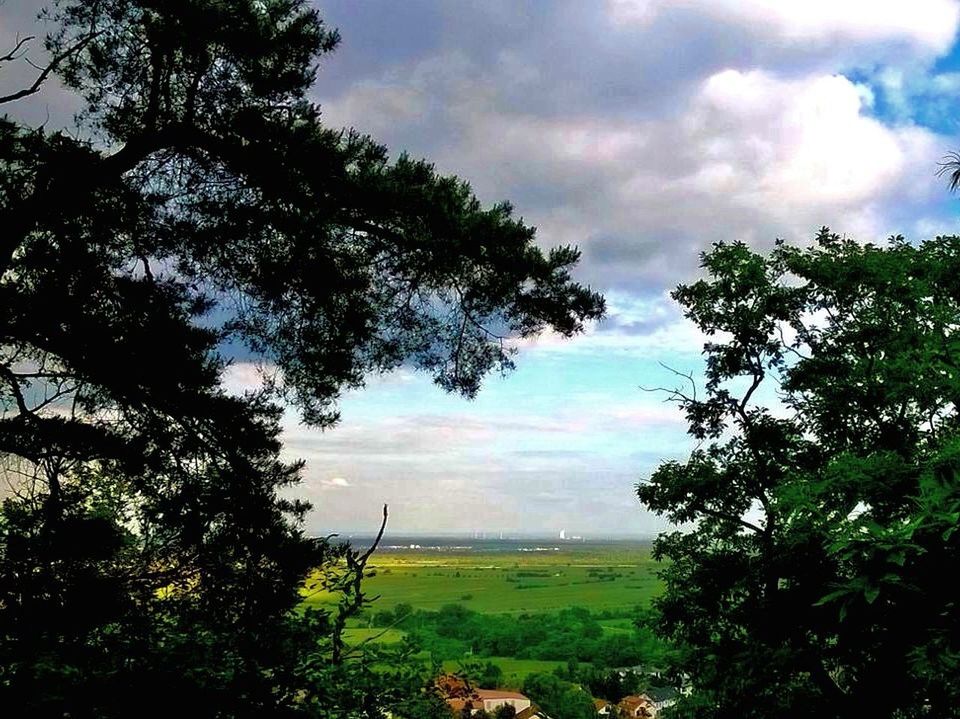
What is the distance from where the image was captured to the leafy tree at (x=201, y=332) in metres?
3.33

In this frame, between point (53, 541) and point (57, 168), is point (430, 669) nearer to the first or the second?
point (53, 541)

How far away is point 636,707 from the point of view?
113 feet

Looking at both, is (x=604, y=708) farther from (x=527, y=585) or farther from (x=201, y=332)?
(x=527, y=585)

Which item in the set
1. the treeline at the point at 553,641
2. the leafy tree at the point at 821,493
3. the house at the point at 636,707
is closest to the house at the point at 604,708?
the house at the point at 636,707

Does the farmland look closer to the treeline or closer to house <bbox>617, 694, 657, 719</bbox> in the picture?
the treeline

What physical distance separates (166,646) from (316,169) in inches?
125

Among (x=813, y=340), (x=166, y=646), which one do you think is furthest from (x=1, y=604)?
(x=813, y=340)

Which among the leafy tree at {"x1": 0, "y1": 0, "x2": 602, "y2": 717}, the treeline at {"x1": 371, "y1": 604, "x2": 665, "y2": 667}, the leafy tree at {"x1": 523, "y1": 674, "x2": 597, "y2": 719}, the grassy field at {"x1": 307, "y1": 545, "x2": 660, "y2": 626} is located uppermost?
the leafy tree at {"x1": 0, "y1": 0, "x2": 602, "y2": 717}

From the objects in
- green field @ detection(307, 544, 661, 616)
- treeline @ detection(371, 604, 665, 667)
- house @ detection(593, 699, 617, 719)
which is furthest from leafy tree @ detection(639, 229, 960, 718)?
green field @ detection(307, 544, 661, 616)

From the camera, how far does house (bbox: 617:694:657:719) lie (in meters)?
29.8

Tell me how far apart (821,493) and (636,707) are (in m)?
30.5

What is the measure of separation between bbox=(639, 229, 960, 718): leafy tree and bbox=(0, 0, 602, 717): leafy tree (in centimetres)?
330

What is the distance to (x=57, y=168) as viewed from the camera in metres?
4.46

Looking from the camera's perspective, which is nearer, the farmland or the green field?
the farmland
